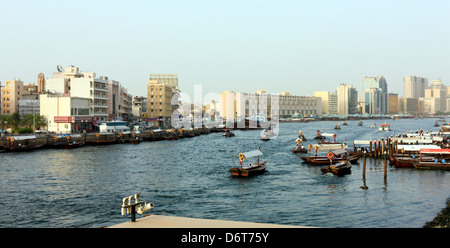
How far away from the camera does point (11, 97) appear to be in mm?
116625

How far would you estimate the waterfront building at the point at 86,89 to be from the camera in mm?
99312

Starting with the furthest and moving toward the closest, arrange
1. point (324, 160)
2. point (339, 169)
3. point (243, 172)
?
1. point (324, 160)
2. point (339, 169)
3. point (243, 172)

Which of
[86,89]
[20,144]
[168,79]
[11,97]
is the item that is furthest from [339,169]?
[168,79]

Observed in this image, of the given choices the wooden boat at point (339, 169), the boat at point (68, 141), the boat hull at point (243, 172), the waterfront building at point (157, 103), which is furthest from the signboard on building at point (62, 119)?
the wooden boat at point (339, 169)

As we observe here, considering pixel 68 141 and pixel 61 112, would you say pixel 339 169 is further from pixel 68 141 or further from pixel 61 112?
pixel 61 112

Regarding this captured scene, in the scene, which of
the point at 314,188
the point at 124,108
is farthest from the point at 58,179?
the point at 124,108

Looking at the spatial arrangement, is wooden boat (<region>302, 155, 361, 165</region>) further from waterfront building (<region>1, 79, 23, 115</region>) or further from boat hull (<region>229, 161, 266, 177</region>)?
waterfront building (<region>1, 79, 23, 115</region>)

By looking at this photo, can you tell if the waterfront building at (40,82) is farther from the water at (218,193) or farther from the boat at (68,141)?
the water at (218,193)

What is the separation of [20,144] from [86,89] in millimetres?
30508

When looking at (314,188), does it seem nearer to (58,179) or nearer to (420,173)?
(420,173)

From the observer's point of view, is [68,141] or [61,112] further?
[61,112]
